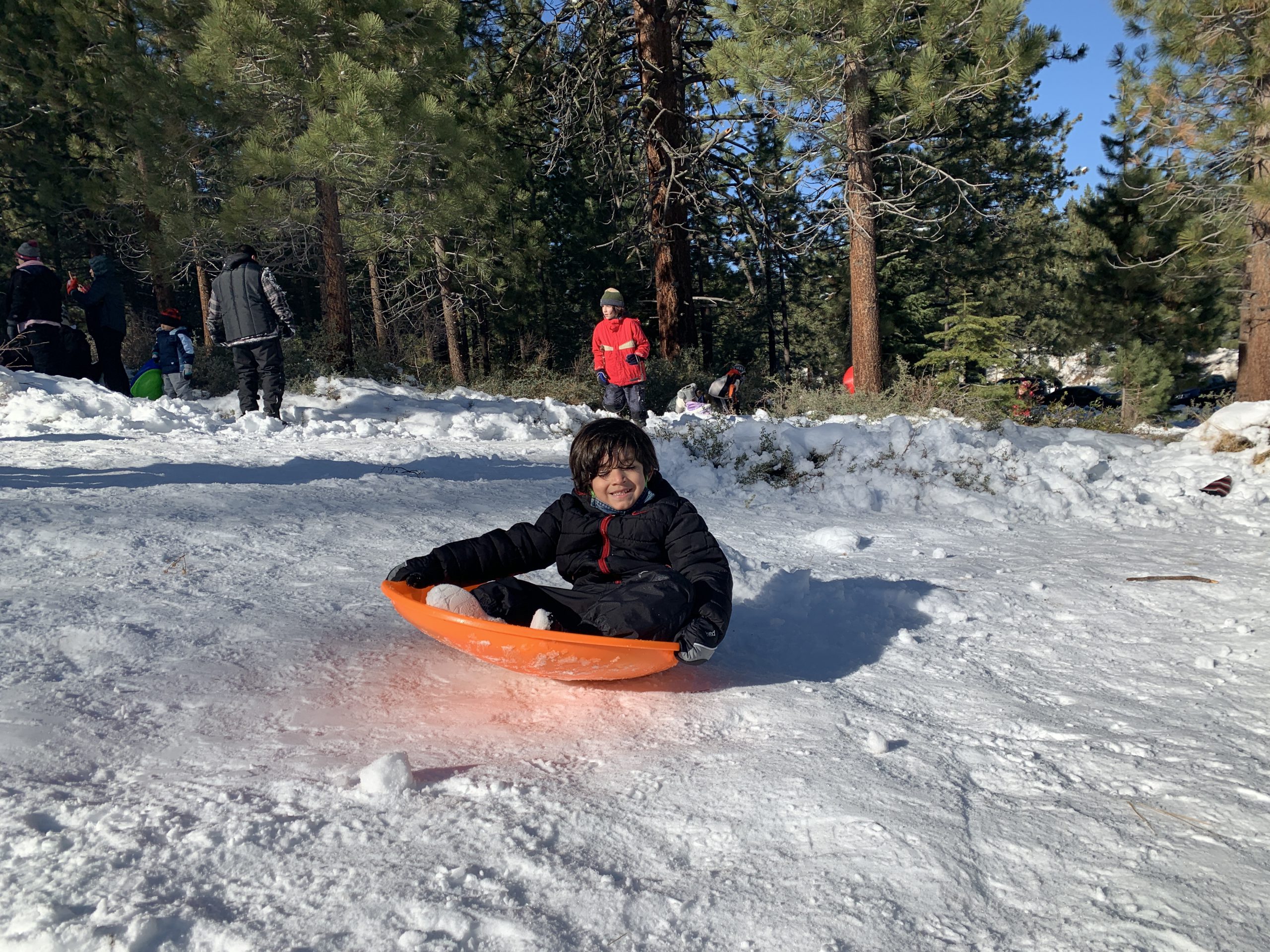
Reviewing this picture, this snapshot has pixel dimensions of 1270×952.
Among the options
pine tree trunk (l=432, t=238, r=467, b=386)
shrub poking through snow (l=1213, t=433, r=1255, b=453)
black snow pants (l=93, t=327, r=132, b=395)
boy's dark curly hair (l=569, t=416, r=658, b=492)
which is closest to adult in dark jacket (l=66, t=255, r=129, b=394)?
black snow pants (l=93, t=327, r=132, b=395)

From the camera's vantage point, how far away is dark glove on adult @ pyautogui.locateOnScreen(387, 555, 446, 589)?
2625 millimetres

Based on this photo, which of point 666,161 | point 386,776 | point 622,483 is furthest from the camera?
point 666,161

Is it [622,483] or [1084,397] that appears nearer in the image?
[622,483]

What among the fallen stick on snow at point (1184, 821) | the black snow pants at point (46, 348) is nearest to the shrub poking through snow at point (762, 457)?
the fallen stick on snow at point (1184, 821)

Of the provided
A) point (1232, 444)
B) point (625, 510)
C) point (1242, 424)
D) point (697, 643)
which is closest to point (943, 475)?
point (1232, 444)

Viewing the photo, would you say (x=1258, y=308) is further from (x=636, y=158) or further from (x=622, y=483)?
(x=622, y=483)

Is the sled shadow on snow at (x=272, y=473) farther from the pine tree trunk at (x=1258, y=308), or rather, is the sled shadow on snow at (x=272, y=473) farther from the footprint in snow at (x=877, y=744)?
the pine tree trunk at (x=1258, y=308)

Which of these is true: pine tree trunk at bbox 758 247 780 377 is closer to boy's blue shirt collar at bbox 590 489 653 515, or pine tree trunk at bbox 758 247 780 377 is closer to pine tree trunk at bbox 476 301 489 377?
pine tree trunk at bbox 476 301 489 377

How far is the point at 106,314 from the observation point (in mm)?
8883

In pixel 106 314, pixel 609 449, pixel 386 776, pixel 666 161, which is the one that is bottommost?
pixel 386 776

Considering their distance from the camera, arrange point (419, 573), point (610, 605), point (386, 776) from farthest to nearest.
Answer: point (419, 573), point (610, 605), point (386, 776)

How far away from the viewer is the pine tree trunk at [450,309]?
13328 millimetres

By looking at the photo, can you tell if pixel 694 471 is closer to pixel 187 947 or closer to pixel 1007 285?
pixel 187 947

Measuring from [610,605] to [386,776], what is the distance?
0.92m
